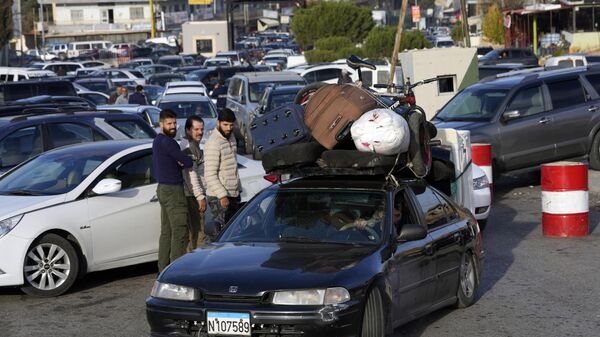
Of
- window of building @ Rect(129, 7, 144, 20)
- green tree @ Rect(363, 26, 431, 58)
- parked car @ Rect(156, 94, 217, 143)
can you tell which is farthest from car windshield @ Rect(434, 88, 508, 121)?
window of building @ Rect(129, 7, 144, 20)

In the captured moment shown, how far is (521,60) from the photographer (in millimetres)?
43156

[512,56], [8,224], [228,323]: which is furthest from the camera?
[512,56]

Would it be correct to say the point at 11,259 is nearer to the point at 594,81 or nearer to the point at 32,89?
the point at 594,81

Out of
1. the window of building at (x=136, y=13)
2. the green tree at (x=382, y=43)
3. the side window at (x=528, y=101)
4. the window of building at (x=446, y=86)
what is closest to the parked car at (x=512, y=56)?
the green tree at (x=382, y=43)

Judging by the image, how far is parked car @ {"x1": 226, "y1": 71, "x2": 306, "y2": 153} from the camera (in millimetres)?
27781

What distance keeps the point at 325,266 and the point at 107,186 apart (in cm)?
395

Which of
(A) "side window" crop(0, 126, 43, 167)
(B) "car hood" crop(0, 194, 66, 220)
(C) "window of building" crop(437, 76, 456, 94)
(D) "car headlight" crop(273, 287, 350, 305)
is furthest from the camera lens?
(C) "window of building" crop(437, 76, 456, 94)

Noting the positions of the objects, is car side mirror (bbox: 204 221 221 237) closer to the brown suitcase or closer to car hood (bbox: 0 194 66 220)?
the brown suitcase

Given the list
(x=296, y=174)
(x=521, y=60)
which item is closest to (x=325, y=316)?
(x=296, y=174)

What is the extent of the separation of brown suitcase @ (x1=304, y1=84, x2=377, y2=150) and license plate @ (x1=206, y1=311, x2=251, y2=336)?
2.42m

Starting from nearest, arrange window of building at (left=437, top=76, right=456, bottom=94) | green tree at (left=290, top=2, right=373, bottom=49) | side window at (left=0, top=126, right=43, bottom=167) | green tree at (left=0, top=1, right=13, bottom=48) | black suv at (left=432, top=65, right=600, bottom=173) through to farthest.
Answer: side window at (left=0, top=126, right=43, bottom=167) → black suv at (left=432, top=65, right=600, bottom=173) → window of building at (left=437, top=76, right=456, bottom=94) → green tree at (left=290, top=2, right=373, bottom=49) → green tree at (left=0, top=1, right=13, bottom=48)

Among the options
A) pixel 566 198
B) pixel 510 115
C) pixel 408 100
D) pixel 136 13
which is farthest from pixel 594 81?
pixel 136 13

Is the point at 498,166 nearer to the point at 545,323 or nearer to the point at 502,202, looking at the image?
the point at 502,202

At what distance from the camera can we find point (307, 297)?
7.80 m
